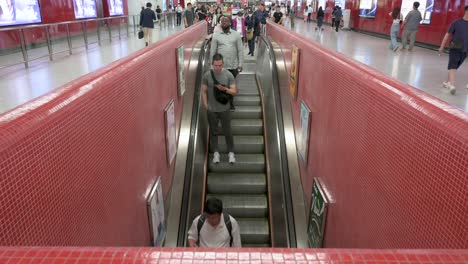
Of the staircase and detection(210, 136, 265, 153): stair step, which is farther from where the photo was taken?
detection(210, 136, 265, 153): stair step

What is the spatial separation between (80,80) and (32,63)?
26.0ft

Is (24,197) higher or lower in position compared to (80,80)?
lower

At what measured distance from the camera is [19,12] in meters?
10.7

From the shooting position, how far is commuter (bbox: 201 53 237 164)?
5.40m

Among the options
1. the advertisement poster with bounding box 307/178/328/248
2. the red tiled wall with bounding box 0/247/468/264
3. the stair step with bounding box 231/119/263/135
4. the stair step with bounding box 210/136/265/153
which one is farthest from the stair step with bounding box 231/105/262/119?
the red tiled wall with bounding box 0/247/468/264

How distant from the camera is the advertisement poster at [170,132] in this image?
14.9 feet

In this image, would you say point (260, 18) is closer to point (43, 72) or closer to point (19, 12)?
point (43, 72)

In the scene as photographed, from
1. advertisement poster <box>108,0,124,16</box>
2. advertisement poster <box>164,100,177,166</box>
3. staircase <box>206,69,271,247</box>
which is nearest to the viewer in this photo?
advertisement poster <box>164,100,177,166</box>

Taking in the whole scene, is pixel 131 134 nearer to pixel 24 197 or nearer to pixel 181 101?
pixel 24 197

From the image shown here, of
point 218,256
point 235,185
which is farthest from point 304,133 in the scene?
point 218,256

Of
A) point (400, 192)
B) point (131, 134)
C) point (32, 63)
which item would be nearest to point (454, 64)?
point (400, 192)

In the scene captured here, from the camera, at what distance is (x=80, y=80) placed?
2236 millimetres

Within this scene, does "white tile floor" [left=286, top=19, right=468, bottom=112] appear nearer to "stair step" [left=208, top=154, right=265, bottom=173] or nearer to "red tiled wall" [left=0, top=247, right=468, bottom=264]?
"stair step" [left=208, top=154, right=265, bottom=173]

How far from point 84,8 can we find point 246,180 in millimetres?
13833
